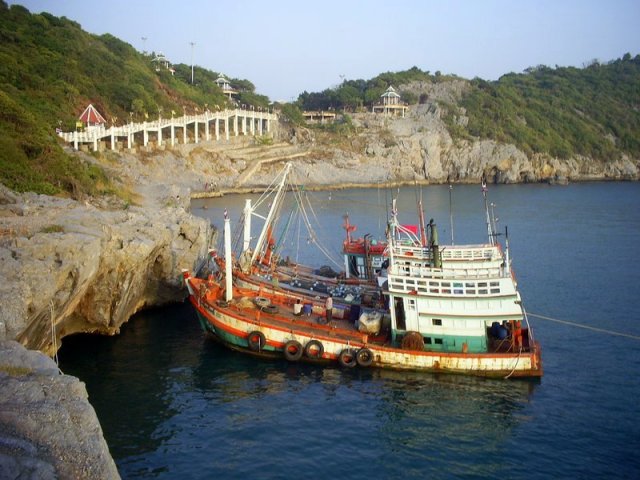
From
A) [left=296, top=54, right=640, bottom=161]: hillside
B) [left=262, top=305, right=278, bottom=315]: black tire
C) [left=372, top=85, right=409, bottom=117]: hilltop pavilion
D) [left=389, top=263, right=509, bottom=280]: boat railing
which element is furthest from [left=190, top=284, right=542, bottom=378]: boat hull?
[left=372, top=85, right=409, bottom=117]: hilltop pavilion

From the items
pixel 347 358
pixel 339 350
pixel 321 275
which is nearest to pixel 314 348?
pixel 339 350

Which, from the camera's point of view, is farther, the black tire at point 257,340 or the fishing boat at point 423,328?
the black tire at point 257,340

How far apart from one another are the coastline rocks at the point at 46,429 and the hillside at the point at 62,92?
72.7 feet

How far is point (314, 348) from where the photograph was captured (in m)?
22.8

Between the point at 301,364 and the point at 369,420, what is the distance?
190 inches

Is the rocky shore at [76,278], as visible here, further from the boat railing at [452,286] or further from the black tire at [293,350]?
the boat railing at [452,286]

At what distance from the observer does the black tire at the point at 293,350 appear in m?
22.9

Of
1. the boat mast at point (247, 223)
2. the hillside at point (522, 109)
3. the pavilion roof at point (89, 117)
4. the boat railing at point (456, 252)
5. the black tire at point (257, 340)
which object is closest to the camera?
the black tire at point (257, 340)

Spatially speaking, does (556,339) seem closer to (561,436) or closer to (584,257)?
(561,436)

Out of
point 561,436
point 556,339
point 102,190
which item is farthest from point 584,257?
point 102,190

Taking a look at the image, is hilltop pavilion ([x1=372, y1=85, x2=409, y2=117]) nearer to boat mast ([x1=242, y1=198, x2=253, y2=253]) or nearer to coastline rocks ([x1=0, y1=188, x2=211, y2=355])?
coastline rocks ([x1=0, y1=188, x2=211, y2=355])

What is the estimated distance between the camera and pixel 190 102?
93000 mm

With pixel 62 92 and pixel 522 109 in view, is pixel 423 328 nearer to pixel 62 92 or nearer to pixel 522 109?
pixel 62 92

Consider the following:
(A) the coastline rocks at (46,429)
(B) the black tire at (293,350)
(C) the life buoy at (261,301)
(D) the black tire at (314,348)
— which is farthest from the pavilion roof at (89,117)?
(A) the coastline rocks at (46,429)
